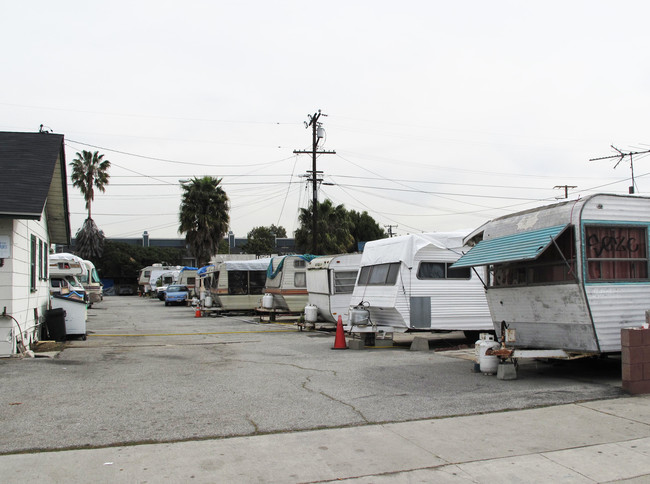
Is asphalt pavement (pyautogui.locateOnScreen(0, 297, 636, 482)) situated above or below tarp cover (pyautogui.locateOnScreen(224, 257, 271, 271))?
below

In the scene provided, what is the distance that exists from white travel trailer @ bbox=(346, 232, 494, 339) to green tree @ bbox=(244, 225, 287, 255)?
6360 centimetres

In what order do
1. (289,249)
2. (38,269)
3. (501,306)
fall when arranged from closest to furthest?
1. (501,306)
2. (38,269)
3. (289,249)

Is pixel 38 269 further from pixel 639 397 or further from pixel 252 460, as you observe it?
pixel 639 397

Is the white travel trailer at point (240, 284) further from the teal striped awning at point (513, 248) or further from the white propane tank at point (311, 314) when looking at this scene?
the teal striped awning at point (513, 248)

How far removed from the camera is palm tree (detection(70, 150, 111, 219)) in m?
47.2

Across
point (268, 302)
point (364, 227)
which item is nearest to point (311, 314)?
point (268, 302)

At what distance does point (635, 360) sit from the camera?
8008 millimetres

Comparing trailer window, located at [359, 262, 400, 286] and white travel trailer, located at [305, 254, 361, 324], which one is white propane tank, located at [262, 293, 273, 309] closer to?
white travel trailer, located at [305, 254, 361, 324]

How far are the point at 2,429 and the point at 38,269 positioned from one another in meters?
9.41

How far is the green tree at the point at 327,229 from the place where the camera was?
3912cm

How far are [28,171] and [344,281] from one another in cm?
899

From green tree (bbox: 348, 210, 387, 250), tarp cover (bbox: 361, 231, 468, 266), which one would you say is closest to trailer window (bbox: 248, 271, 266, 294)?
tarp cover (bbox: 361, 231, 468, 266)

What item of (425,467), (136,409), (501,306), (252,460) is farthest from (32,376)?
(501,306)

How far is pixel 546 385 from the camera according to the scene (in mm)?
8727
